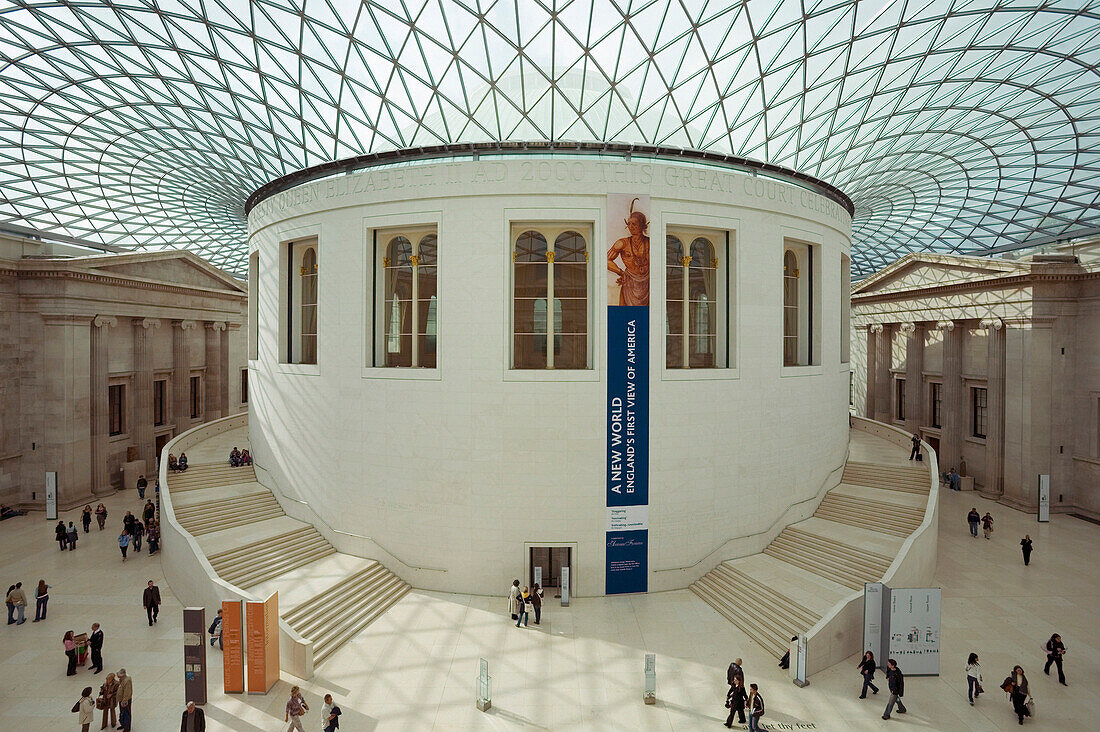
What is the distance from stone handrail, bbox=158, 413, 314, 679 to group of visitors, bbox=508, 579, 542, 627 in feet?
20.0

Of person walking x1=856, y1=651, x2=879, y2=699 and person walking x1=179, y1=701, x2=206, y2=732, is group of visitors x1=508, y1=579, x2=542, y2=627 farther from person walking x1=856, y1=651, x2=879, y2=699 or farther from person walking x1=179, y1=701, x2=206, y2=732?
person walking x1=856, y1=651, x2=879, y2=699

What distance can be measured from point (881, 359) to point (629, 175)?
118ft

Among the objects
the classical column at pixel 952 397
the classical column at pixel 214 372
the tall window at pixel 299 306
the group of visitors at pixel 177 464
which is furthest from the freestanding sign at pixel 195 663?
the classical column at pixel 952 397

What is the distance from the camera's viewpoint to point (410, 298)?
2250 cm

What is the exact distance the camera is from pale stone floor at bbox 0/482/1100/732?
13.4m

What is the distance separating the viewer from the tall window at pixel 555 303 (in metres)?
20.9

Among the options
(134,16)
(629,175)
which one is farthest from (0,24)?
(629,175)

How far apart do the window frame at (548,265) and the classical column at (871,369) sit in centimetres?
3612

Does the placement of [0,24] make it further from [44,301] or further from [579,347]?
[579,347]

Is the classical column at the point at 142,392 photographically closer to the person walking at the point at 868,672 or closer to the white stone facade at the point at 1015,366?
the person walking at the point at 868,672

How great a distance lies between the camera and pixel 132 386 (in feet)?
119

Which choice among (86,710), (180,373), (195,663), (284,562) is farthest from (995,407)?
(180,373)

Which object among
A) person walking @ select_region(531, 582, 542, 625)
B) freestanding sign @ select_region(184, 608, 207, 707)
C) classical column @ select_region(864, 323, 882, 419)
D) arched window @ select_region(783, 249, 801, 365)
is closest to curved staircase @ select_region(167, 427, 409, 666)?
freestanding sign @ select_region(184, 608, 207, 707)

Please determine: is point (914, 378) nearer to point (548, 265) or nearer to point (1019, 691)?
point (1019, 691)
